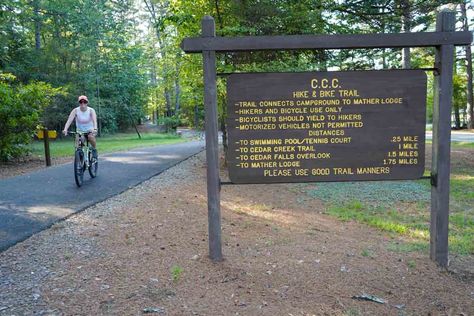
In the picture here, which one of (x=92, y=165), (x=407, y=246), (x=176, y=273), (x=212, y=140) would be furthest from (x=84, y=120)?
(x=407, y=246)

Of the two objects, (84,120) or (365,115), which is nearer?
(365,115)

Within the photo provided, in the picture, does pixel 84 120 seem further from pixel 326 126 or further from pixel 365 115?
pixel 365 115

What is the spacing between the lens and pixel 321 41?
178 inches

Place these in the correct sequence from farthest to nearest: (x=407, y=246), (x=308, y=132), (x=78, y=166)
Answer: (x=78, y=166)
(x=407, y=246)
(x=308, y=132)

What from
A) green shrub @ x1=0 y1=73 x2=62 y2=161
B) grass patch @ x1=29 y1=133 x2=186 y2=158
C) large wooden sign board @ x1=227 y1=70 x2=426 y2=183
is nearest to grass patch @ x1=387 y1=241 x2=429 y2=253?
large wooden sign board @ x1=227 y1=70 x2=426 y2=183

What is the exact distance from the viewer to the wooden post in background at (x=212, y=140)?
14.9 feet

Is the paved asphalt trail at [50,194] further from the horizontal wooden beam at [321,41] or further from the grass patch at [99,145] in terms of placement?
the grass patch at [99,145]

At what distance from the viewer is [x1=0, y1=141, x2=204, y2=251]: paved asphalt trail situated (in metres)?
5.82

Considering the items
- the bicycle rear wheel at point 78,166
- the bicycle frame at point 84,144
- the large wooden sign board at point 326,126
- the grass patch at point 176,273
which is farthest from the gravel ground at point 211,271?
the bicycle frame at point 84,144

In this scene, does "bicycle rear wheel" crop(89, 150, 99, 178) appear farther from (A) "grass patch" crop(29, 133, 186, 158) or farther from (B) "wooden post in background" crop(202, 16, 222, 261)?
(A) "grass patch" crop(29, 133, 186, 158)

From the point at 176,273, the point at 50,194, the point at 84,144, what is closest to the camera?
the point at 176,273

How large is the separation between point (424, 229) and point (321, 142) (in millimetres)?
3100

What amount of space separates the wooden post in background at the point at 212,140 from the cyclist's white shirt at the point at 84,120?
4981 millimetres

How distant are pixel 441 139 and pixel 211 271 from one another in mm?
2984
